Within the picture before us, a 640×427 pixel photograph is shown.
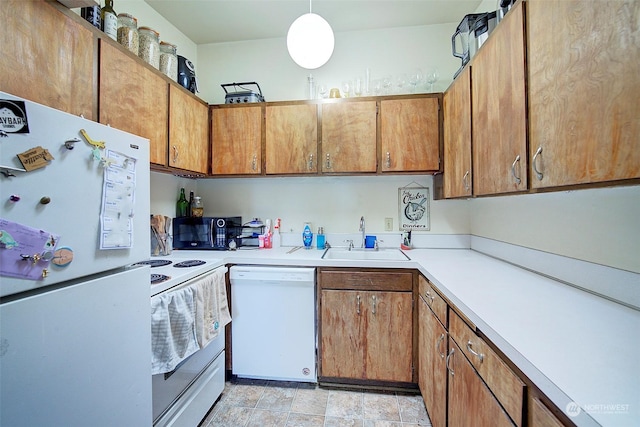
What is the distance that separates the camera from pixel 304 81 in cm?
234

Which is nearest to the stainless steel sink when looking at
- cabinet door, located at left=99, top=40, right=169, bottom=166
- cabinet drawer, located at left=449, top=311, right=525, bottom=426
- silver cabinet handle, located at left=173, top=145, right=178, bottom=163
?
cabinet drawer, located at left=449, top=311, right=525, bottom=426

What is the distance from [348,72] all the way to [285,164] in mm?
1066

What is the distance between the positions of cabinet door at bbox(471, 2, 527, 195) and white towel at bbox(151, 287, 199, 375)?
162 centimetres

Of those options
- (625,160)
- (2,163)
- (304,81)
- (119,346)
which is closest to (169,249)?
(119,346)

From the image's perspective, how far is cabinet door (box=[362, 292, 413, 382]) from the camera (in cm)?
164

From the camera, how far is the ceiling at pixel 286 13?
6.29 ft

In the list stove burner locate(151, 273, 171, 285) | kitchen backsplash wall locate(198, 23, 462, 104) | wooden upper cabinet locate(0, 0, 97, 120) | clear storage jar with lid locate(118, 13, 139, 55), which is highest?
kitchen backsplash wall locate(198, 23, 462, 104)

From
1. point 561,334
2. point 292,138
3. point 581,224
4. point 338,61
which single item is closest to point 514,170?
point 581,224

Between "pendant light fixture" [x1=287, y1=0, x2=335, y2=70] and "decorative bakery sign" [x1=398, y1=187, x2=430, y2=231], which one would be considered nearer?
"pendant light fixture" [x1=287, y1=0, x2=335, y2=70]

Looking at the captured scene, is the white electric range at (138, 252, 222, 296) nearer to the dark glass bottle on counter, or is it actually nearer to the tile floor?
the dark glass bottle on counter

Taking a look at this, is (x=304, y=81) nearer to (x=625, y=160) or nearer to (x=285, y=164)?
(x=285, y=164)

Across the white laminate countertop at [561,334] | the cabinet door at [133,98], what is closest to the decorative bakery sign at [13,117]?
the cabinet door at [133,98]

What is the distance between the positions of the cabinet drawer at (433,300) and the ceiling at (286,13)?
6.85ft

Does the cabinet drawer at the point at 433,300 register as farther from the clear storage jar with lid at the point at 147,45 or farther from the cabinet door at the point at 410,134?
the clear storage jar with lid at the point at 147,45
